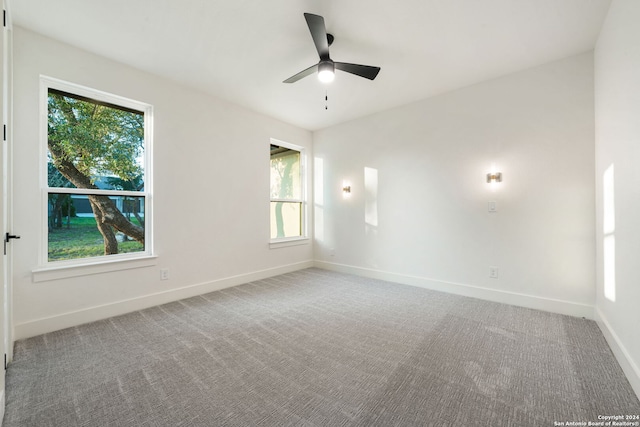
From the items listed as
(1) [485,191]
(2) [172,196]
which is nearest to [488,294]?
(1) [485,191]

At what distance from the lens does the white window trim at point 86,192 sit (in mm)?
2473

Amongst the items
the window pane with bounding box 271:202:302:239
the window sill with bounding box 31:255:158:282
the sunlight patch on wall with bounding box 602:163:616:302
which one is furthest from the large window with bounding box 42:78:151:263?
the sunlight patch on wall with bounding box 602:163:616:302

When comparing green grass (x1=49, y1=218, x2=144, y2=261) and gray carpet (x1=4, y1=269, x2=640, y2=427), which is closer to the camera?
gray carpet (x1=4, y1=269, x2=640, y2=427)

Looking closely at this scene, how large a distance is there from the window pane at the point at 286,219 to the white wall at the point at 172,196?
0.95 ft

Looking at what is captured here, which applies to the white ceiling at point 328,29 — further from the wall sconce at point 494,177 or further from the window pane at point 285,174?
the window pane at point 285,174

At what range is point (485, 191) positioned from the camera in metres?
3.32

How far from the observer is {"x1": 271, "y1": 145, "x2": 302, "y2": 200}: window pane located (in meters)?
4.82

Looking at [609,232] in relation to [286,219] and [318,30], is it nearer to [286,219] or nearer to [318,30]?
[318,30]

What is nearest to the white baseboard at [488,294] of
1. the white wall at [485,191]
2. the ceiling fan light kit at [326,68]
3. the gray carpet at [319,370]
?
the white wall at [485,191]

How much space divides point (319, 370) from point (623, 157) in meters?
2.72

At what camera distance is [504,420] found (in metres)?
1.43

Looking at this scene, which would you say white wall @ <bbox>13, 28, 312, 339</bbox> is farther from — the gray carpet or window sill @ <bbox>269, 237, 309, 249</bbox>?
the gray carpet

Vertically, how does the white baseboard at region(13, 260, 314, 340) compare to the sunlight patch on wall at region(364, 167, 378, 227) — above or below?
below

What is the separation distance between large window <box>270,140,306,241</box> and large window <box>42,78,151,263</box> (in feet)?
6.76
